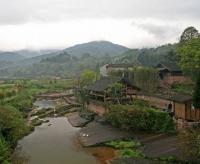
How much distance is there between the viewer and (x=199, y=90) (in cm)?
3189

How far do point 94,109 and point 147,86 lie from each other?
14.4 m

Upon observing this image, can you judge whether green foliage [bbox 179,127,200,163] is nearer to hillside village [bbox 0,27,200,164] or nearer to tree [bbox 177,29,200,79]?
hillside village [bbox 0,27,200,164]

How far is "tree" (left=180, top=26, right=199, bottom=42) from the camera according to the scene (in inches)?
2665

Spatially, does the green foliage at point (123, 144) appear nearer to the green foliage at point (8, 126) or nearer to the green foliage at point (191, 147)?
the green foliage at point (191, 147)

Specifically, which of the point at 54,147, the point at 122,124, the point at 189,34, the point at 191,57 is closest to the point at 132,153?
the point at 122,124

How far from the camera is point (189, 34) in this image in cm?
6844

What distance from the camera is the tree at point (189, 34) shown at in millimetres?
67688

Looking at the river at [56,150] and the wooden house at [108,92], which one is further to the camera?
the wooden house at [108,92]

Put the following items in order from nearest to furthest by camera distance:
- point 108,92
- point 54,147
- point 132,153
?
point 132,153 → point 54,147 → point 108,92

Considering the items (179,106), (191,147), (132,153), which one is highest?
(179,106)

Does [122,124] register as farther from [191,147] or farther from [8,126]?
[191,147]

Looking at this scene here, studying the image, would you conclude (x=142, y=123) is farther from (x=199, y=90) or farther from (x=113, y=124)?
(x=199, y=90)

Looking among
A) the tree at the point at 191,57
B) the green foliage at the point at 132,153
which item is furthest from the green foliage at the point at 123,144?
the tree at the point at 191,57

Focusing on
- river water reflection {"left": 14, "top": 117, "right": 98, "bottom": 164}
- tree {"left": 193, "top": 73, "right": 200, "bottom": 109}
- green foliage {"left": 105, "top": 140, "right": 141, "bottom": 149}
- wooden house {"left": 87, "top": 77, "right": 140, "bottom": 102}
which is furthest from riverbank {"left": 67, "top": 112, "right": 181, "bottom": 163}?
wooden house {"left": 87, "top": 77, "right": 140, "bottom": 102}
